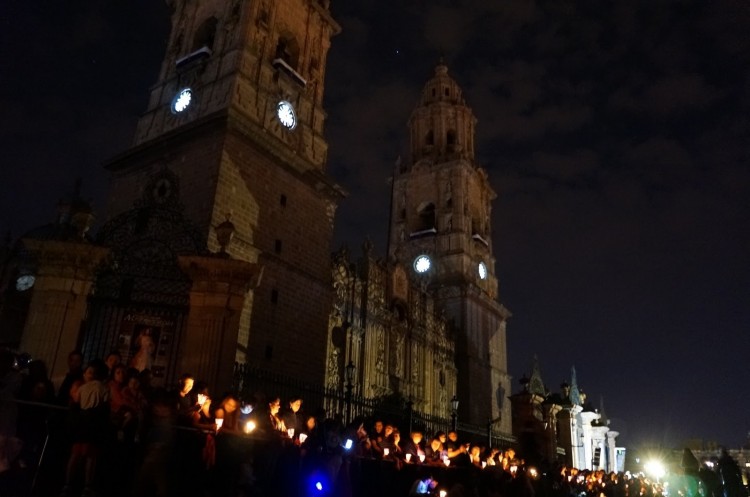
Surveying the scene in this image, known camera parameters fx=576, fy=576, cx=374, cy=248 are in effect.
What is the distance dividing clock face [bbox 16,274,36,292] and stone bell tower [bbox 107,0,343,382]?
1405 cm

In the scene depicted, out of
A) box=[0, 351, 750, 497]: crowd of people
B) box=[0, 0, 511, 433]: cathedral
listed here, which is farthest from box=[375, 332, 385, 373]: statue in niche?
box=[0, 351, 750, 497]: crowd of people

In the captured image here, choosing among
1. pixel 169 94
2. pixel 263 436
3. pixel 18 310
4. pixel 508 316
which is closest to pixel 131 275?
pixel 263 436

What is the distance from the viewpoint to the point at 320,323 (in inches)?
809

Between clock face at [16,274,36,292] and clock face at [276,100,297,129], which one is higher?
clock face at [276,100,297,129]

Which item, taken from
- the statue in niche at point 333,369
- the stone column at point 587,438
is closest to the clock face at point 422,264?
the stone column at point 587,438

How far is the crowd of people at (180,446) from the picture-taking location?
21.9ft

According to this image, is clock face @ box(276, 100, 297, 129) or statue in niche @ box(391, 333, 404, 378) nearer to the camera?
clock face @ box(276, 100, 297, 129)

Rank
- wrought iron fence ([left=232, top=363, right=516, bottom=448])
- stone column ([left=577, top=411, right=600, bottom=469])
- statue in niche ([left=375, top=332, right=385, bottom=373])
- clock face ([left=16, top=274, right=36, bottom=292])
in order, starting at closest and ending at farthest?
wrought iron fence ([left=232, top=363, right=516, bottom=448]), statue in niche ([left=375, top=332, right=385, bottom=373]), clock face ([left=16, top=274, right=36, bottom=292]), stone column ([left=577, top=411, right=600, bottom=469])

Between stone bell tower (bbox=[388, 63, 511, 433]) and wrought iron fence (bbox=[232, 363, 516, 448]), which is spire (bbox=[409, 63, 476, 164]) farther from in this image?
wrought iron fence (bbox=[232, 363, 516, 448])

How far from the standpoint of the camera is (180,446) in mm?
7809

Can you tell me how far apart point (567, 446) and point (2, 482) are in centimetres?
2563

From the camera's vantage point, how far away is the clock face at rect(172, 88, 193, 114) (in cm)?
2078

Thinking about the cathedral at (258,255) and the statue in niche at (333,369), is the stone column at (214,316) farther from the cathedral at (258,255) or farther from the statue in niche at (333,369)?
the statue in niche at (333,369)

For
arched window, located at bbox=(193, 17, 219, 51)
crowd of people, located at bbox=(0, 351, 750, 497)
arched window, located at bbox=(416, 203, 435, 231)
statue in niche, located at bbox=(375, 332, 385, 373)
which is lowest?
crowd of people, located at bbox=(0, 351, 750, 497)
